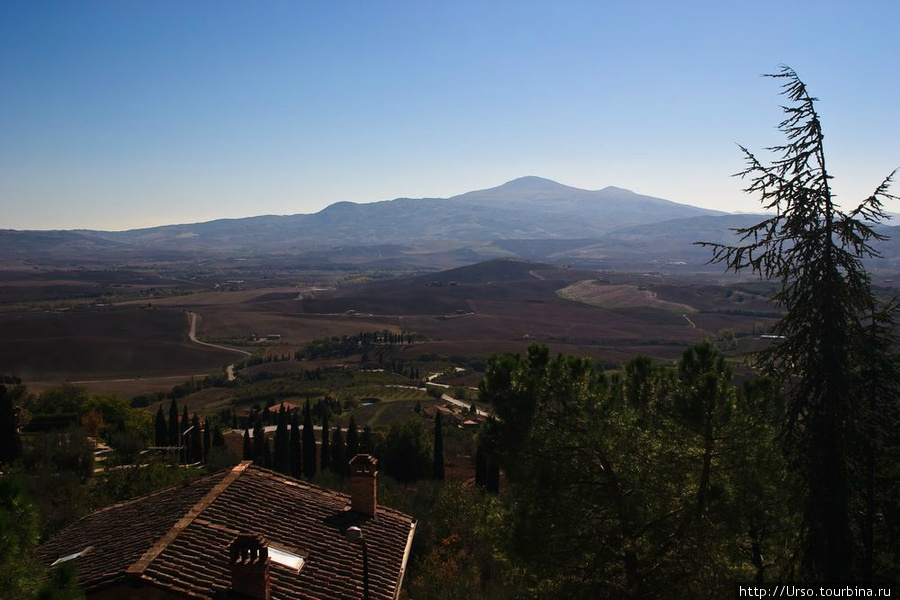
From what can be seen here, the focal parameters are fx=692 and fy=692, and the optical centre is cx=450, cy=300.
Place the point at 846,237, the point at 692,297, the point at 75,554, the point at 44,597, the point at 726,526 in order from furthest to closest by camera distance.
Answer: the point at 692,297, the point at 75,554, the point at 726,526, the point at 846,237, the point at 44,597

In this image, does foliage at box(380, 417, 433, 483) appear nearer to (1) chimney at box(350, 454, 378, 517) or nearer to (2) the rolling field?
(1) chimney at box(350, 454, 378, 517)

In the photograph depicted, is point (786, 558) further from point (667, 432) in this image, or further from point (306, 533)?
point (306, 533)

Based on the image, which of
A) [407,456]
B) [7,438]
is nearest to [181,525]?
[7,438]

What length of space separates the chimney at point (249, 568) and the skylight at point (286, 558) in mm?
1917

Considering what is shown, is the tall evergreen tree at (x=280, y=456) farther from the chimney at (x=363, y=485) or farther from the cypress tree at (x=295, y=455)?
the chimney at (x=363, y=485)

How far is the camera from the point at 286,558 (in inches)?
520

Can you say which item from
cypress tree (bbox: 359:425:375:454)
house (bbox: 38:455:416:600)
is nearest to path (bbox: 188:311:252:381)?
cypress tree (bbox: 359:425:375:454)

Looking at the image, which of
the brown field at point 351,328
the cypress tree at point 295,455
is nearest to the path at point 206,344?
the brown field at point 351,328

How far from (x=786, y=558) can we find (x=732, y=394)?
2994 mm

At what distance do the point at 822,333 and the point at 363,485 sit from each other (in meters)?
11.1

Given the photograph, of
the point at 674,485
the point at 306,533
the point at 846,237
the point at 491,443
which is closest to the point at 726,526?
the point at 674,485

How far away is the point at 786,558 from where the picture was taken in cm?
1235

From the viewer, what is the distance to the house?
10914mm

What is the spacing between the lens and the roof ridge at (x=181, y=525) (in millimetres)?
11055
